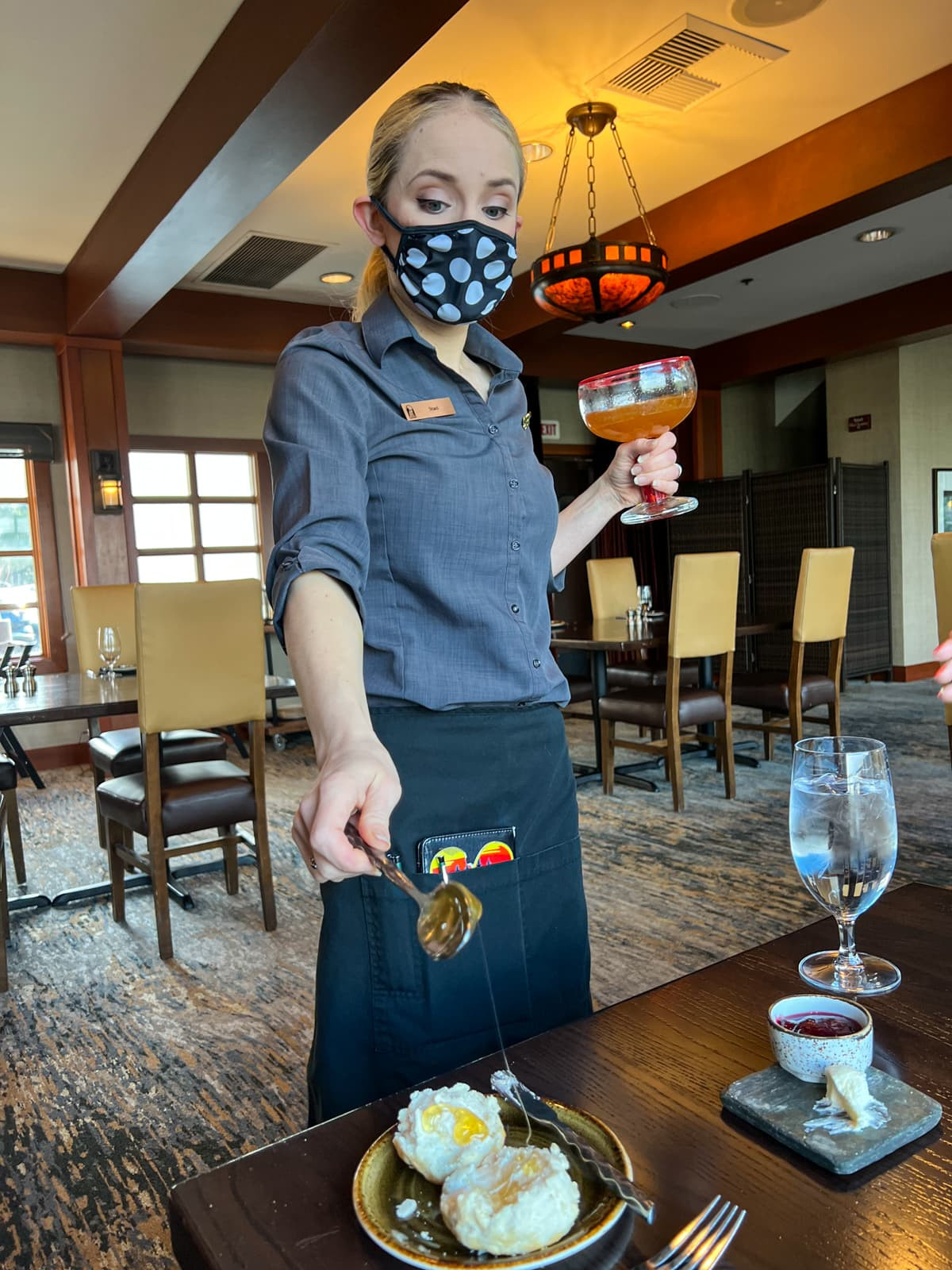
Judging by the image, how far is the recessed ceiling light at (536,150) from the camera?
169 inches

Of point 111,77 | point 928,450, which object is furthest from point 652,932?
point 928,450

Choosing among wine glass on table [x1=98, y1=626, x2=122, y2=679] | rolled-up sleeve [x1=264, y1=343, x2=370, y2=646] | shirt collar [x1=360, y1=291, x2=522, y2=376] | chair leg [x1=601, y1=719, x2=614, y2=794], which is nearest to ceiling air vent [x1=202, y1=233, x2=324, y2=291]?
wine glass on table [x1=98, y1=626, x2=122, y2=679]

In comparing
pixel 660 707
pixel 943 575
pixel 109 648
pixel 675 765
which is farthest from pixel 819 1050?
pixel 660 707

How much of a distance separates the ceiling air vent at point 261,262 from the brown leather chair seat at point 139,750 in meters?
2.90

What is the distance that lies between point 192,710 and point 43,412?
4.15 meters

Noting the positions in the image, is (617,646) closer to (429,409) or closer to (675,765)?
(675,765)

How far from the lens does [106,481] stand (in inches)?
233

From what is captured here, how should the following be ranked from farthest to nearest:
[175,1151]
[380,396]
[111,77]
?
[111,77], [175,1151], [380,396]

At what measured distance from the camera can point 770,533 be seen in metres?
7.93

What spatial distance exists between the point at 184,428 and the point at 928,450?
6111mm

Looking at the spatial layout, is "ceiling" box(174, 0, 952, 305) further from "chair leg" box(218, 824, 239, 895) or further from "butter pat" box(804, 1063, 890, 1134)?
"butter pat" box(804, 1063, 890, 1134)

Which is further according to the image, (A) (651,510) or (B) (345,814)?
(A) (651,510)

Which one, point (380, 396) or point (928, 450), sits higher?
point (928, 450)

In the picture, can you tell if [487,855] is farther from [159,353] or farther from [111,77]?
[159,353]
